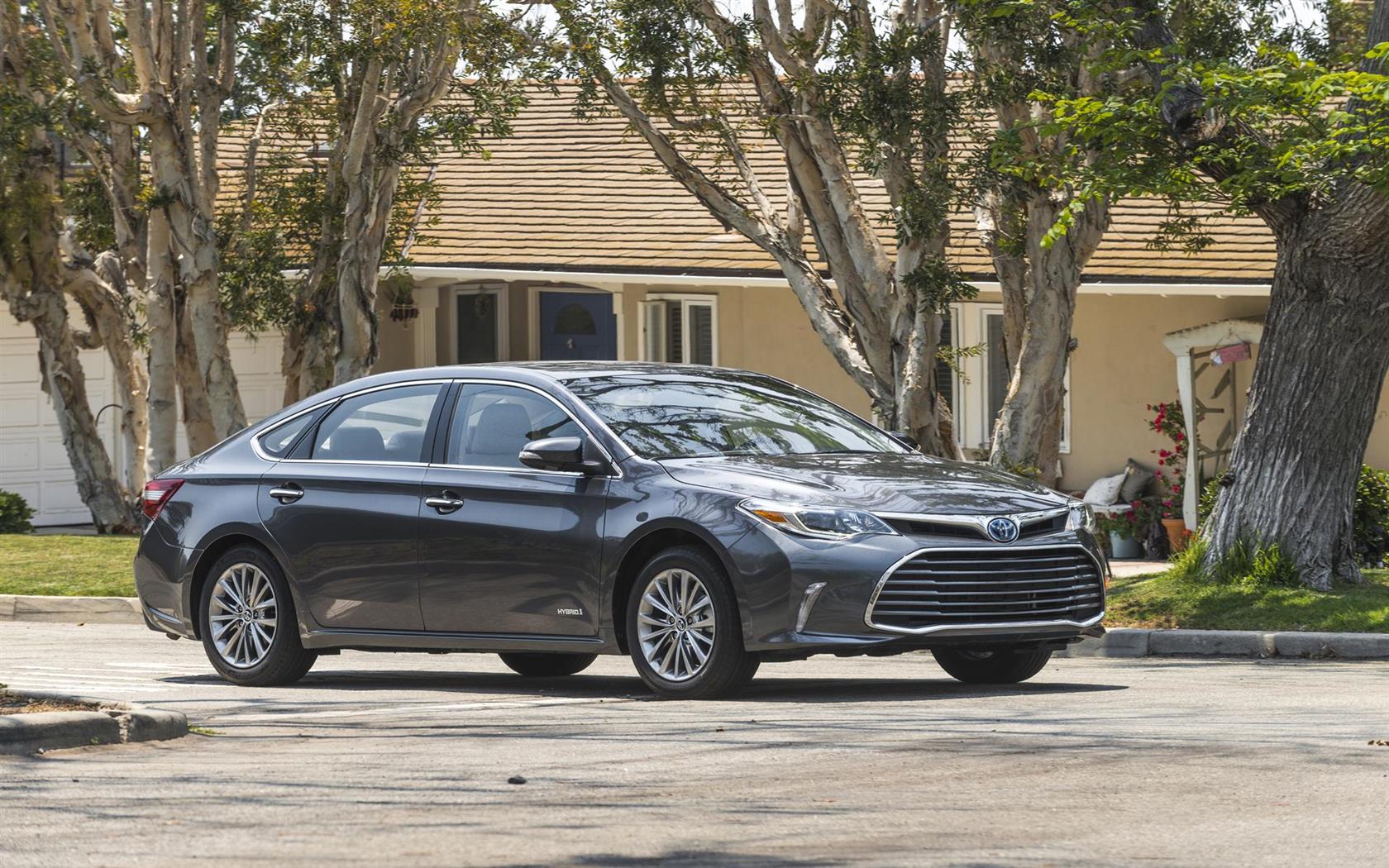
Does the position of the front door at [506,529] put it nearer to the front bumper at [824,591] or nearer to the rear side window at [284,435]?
the front bumper at [824,591]

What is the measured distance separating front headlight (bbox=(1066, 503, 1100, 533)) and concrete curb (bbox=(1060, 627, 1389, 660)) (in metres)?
2.32

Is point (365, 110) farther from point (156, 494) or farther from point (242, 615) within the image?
point (242, 615)

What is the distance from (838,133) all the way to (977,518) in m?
7.31

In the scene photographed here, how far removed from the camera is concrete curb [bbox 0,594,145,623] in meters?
16.4

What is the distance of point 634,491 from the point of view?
9680 millimetres

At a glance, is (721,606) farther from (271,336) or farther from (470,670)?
(271,336)

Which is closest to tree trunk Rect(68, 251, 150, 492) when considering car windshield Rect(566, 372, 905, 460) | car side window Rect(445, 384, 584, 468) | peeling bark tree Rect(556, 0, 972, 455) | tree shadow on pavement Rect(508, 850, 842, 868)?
peeling bark tree Rect(556, 0, 972, 455)

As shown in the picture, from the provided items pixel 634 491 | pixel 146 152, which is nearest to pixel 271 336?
pixel 146 152

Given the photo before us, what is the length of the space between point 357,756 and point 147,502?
13.8 feet

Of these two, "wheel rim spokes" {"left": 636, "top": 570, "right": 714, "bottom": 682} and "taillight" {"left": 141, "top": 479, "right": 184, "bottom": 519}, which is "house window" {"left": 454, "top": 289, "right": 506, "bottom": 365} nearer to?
"taillight" {"left": 141, "top": 479, "right": 184, "bottom": 519}

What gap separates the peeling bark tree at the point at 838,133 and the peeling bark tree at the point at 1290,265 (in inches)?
58.9

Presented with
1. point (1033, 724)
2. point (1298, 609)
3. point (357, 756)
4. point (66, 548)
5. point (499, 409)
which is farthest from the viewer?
point (66, 548)

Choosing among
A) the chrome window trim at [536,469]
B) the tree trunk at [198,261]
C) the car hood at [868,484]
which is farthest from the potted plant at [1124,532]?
the chrome window trim at [536,469]

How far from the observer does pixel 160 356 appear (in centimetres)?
2006
